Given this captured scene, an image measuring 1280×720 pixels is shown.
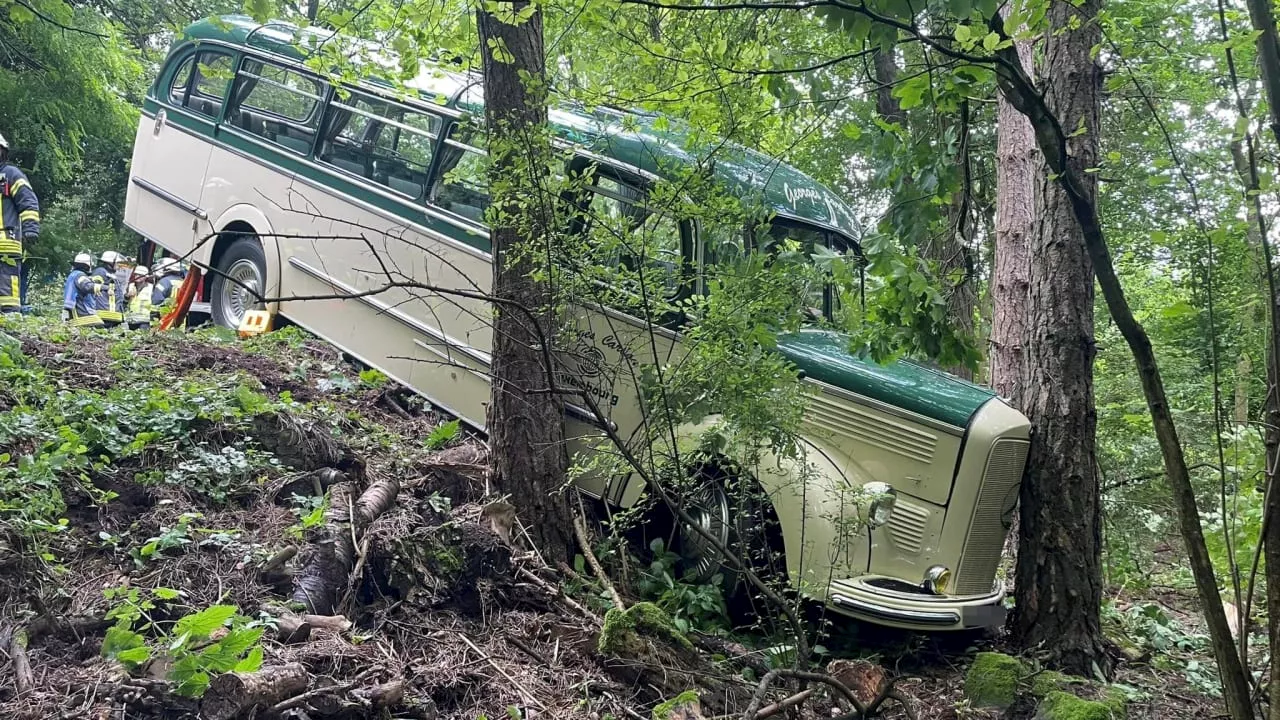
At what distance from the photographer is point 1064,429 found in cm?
512

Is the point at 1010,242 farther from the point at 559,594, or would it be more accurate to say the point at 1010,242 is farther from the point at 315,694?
the point at 315,694

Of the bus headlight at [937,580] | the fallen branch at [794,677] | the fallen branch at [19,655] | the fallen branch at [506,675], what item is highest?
the bus headlight at [937,580]

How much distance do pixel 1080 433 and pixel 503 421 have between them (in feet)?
11.1

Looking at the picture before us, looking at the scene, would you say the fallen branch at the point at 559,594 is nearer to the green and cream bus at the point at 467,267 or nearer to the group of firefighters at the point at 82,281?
the green and cream bus at the point at 467,267

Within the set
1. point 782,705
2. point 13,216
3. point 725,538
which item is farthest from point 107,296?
point 782,705

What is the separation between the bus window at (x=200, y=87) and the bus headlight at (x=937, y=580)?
732cm

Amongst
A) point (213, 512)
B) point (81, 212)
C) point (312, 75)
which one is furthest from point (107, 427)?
point (81, 212)

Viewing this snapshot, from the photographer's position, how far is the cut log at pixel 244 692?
107 inches

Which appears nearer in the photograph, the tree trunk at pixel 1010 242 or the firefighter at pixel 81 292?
the tree trunk at pixel 1010 242

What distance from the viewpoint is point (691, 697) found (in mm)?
3340

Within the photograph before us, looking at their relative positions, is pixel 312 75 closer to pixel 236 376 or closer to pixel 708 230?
pixel 236 376

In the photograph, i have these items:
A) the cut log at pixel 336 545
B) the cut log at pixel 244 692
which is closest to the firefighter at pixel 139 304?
the cut log at pixel 336 545

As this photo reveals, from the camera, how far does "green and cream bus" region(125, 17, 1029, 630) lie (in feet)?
15.4

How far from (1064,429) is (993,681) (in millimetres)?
1580
